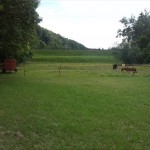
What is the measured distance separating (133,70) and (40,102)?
93.4ft

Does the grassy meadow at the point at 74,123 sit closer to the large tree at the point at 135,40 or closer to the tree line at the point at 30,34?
the tree line at the point at 30,34

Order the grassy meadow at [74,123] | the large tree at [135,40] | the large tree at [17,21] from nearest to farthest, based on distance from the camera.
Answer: the grassy meadow at [74,123] → the large tree at [17,21] → the large tree at [135,40]

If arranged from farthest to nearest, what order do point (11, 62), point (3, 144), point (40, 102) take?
1. point (11, 62)
2. point (40, 102)
3. point (3, 144)

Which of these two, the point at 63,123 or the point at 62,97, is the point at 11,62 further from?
the point at 63,123

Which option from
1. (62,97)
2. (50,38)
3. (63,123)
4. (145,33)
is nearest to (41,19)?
(62,97)

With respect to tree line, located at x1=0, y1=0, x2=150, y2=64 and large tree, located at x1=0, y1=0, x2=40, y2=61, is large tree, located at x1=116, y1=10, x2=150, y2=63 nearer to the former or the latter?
tree line, located at x1=0, y1=0, x2=150, y2=64

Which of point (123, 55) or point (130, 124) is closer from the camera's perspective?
point (130, 124)

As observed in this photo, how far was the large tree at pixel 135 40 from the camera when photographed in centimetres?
7406

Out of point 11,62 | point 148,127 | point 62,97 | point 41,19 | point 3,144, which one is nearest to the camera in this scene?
point 3,144

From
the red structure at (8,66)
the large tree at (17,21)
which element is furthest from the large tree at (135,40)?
the large tree at (17,21)

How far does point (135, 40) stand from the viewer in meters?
83.9

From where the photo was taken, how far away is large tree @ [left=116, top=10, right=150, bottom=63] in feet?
243

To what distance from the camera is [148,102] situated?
53.0 ft

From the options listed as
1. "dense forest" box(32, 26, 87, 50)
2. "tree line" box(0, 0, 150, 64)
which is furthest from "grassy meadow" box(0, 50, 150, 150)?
"dense forest" box(32, 26, 87, 50)
